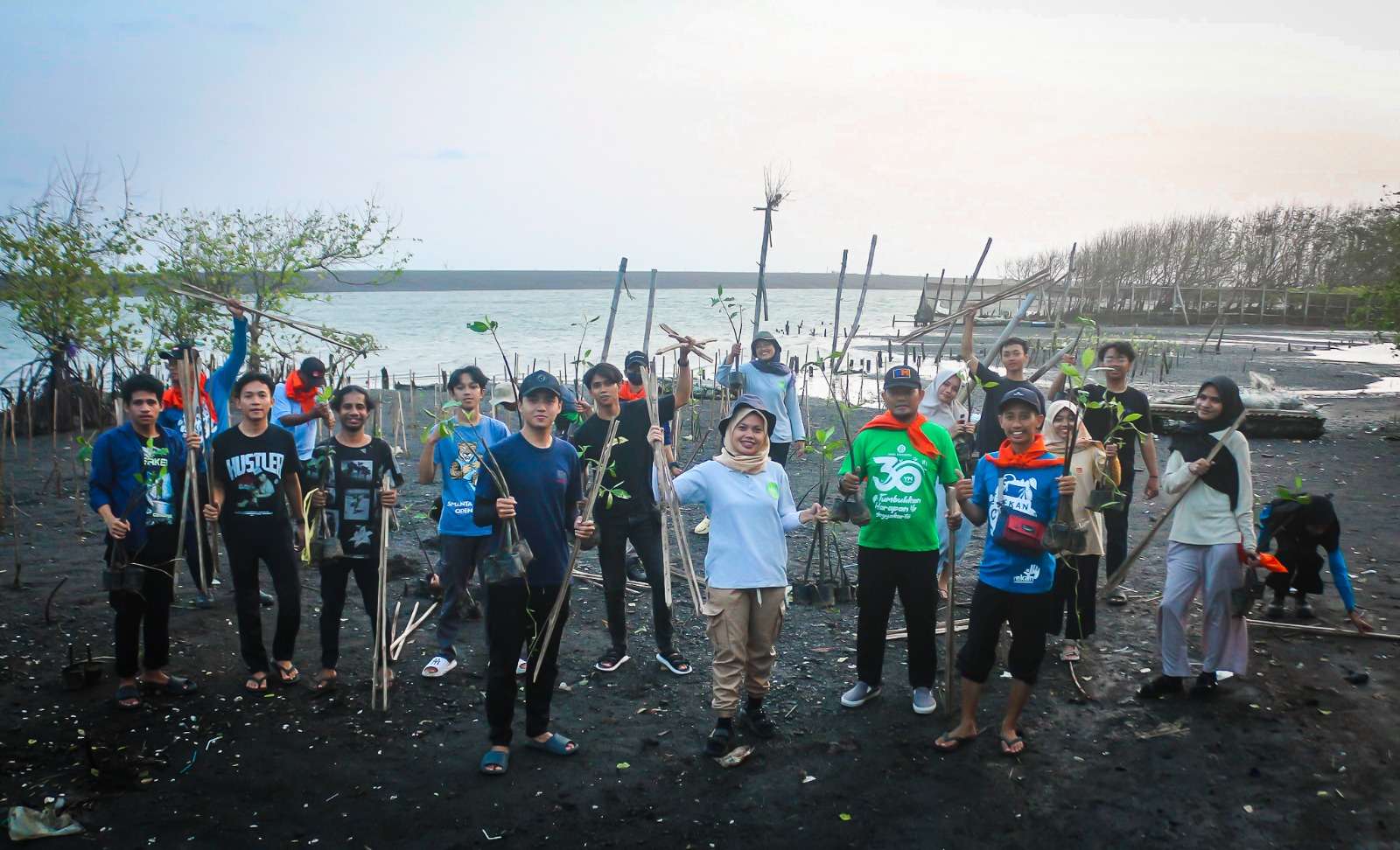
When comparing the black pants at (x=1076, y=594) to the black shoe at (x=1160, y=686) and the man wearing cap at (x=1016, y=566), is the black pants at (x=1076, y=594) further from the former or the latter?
the man wearing cap at (x=1016, y=566)

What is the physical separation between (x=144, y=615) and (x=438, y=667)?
1.65 meters

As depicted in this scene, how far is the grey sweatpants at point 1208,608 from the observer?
4.76 metres

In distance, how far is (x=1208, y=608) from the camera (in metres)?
4.82

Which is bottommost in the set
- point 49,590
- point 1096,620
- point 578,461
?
point 49,590

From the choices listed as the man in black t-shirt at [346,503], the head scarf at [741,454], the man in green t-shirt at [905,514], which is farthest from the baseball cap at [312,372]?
the man in green t-shirt at [905,514]

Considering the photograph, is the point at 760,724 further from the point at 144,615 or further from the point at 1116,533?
the point at 144,615

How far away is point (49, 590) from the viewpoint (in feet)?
22.7

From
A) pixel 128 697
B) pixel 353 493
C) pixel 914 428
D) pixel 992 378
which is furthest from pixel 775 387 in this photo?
pixel 128 697

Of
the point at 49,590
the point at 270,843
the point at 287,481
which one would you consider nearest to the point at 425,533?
the point at 49,590

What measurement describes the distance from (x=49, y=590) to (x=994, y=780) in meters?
7.10

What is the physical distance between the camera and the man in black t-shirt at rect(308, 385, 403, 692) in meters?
5.05

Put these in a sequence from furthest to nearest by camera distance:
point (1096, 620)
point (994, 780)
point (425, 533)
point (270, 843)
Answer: point (425, 533) → point (1096, 620) → point (994, 780) → point (270, 843)

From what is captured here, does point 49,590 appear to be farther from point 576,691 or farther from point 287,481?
point 576,691

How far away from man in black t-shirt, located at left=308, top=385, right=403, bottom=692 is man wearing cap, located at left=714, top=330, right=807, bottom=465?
11.0ft
